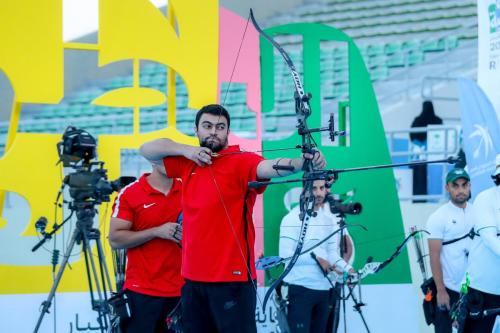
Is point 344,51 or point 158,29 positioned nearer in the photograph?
point 158,29

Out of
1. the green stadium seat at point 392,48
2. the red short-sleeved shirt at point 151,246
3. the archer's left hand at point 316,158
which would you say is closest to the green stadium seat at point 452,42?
the green stadium seat at point 392,48

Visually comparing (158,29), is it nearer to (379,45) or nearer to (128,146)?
(128,146)

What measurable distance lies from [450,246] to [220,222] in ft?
7.95

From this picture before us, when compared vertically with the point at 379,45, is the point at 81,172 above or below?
below

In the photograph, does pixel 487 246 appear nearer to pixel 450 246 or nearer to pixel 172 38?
pixel 450 246

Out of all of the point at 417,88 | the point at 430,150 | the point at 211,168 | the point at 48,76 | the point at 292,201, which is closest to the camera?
the point at 211,168

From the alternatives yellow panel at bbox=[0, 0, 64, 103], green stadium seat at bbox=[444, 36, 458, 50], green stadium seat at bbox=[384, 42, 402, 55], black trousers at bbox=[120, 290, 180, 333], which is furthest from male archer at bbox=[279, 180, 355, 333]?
green stadium seat at bbox=[384, 42, 402, 55]

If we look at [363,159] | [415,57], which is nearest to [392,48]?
[415,57]

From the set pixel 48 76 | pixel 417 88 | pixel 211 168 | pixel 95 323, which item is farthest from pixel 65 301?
pixel 417 88

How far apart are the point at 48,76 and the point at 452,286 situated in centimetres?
285

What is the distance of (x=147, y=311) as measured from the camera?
158 inches

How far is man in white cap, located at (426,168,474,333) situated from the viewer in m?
5.29

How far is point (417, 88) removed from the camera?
12461 mm

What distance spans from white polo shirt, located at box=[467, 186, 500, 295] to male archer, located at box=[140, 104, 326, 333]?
1.47 metres
